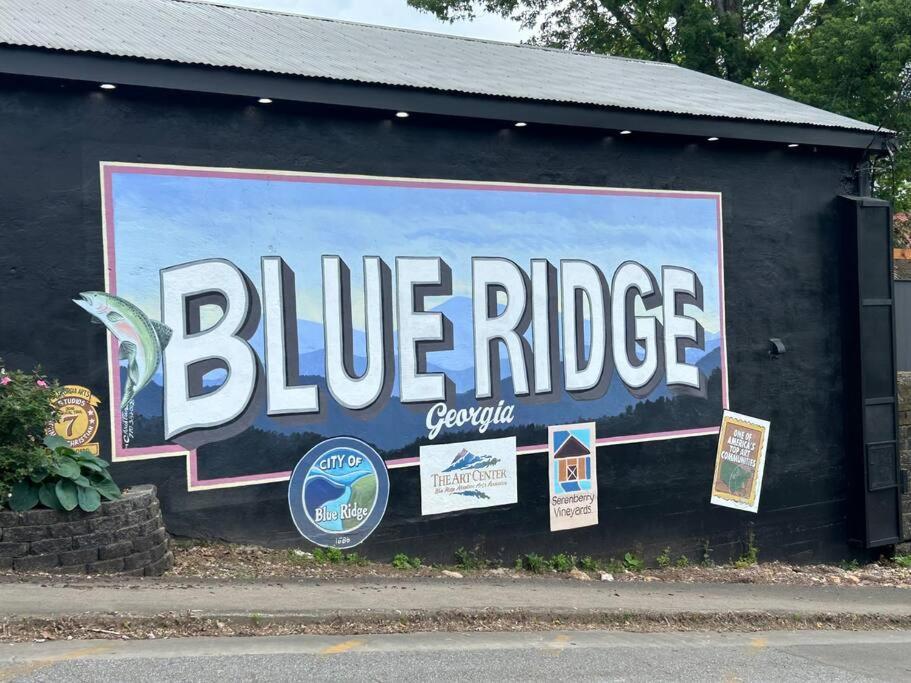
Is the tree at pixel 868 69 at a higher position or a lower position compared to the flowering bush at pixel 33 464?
higher

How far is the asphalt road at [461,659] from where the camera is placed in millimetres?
5352

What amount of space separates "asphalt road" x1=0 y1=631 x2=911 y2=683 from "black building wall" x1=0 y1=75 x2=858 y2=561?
9.16 feet

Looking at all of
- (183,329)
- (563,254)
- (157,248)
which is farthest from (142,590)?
(563,254)

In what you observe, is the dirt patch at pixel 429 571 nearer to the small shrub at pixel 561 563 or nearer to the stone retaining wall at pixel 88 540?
the small shrub at pixel 561 563

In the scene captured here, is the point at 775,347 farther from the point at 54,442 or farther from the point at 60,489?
the point at 60,489

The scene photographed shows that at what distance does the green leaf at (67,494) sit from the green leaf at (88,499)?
34 mm

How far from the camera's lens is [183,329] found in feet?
27.7

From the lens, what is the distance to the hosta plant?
6.95m

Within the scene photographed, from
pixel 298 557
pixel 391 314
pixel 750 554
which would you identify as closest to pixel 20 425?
pixel 298 557

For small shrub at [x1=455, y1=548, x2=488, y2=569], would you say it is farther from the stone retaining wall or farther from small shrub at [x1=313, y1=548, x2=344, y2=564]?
the stone retaining wall

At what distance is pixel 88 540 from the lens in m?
7.05

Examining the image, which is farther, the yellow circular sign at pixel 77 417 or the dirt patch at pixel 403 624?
the yellow circular sign at pixel 77 417

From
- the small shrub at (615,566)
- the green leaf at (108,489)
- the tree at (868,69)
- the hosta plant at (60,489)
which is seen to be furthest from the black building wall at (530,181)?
the tree at (868,69)

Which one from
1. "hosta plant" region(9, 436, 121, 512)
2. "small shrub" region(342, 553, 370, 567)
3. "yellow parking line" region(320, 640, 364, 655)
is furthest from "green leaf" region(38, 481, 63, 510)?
"small shrub" region(342, 553, 370, 567)
